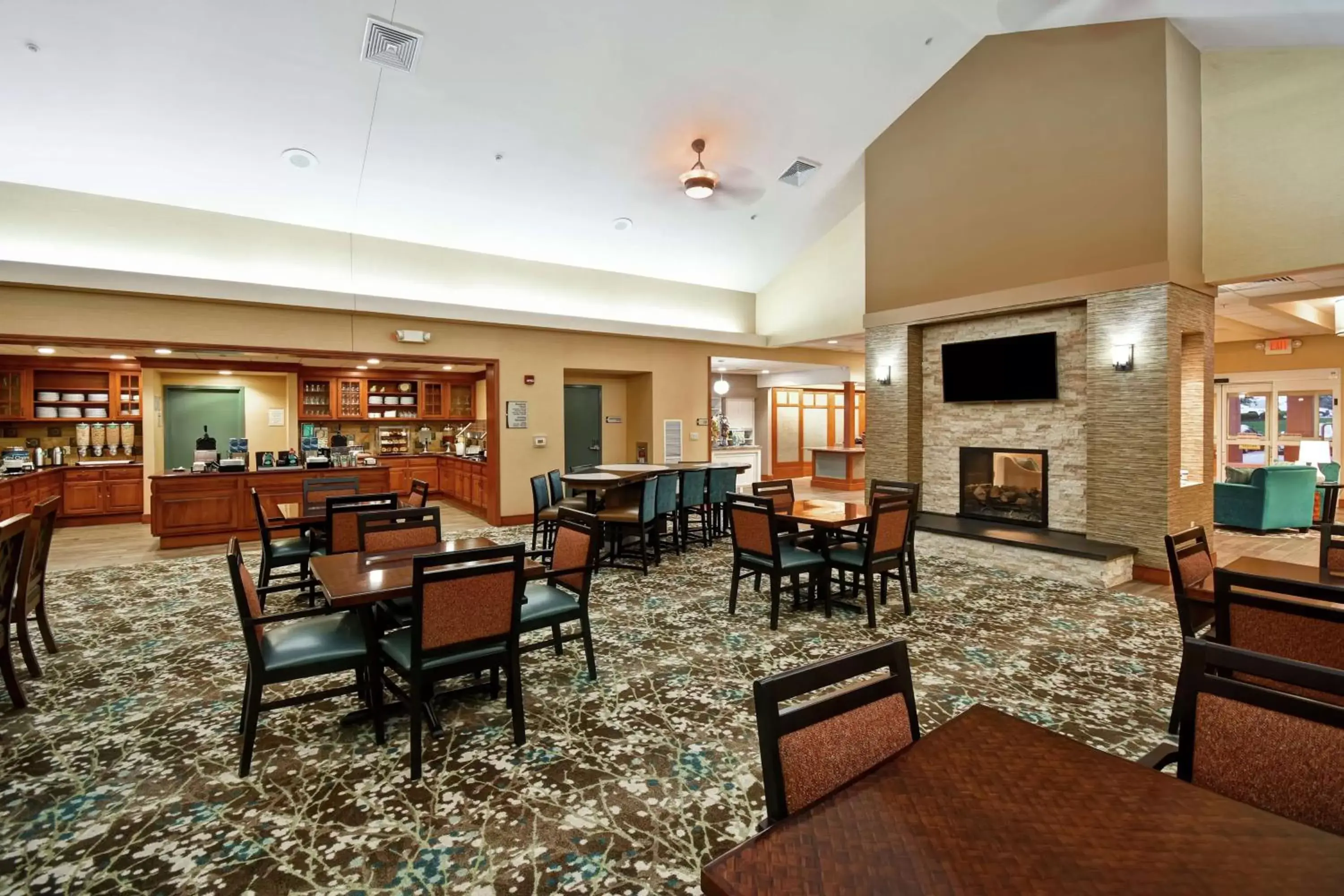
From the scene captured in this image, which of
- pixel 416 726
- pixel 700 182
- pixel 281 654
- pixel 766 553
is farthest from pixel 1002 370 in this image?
pixel 281 654

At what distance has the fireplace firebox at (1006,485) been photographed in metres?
6.22

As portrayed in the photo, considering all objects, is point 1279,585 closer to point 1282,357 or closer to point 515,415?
point 515,415

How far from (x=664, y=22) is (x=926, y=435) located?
17.0 ft

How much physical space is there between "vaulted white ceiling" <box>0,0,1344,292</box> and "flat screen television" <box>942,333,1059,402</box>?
9.22ft

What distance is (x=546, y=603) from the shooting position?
322 cm

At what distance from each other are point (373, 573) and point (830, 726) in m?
2.36

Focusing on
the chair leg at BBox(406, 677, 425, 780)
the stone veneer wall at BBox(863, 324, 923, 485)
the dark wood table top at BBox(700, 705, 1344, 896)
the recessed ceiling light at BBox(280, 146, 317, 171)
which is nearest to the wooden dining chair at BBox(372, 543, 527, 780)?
the chair leg at BBox(406, 677, 425, 780)

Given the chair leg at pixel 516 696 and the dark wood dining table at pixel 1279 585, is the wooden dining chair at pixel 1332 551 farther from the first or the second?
the chair leg at pixel 516 696

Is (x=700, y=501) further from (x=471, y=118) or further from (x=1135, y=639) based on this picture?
(x=471, y=118)

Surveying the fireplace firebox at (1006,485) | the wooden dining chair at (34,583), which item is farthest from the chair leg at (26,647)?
the fireplace firebox at (1006,485)

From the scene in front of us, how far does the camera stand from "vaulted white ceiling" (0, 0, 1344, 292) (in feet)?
14.3

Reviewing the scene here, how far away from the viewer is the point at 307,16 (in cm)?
422

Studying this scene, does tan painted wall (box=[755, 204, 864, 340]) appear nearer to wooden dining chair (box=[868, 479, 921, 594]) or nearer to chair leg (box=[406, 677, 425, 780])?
wooden dining chair (box=[868, 479, 921, 594])

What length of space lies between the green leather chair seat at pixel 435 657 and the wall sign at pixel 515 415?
18.9 ft
